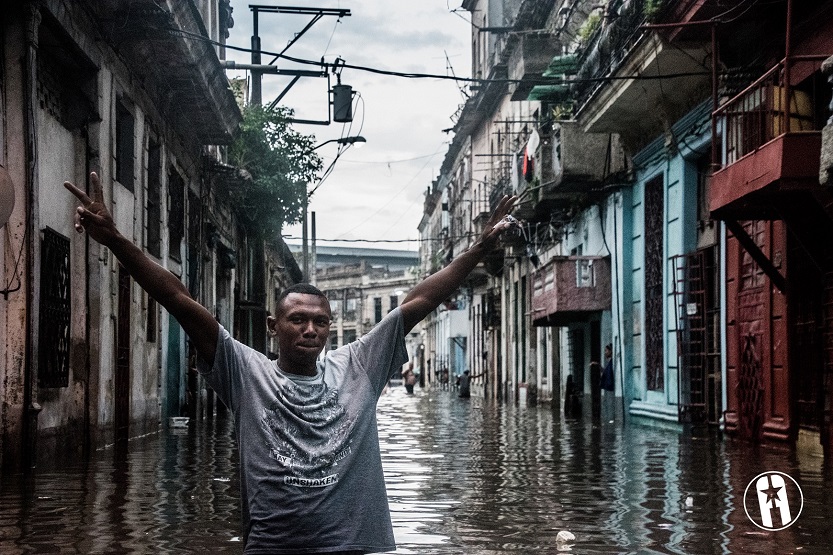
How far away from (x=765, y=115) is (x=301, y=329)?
1206 centimetres

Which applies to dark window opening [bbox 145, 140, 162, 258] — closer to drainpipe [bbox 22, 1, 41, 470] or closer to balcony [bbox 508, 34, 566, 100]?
drainpipe [bbox 22, 1, 41, 470]

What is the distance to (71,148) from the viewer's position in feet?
51.2

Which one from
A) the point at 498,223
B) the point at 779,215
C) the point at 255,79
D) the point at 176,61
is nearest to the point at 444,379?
the point at 255,79

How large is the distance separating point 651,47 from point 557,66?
24.6ft

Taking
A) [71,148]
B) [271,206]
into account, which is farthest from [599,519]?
[271,206]

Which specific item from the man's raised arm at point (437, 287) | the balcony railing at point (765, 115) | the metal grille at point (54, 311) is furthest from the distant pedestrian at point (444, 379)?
the man's raised arm at point (437, 287)

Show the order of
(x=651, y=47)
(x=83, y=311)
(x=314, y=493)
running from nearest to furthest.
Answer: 1. (x=314, y=493)
2. (x=83, y=311)
3. (x=651, y=47)

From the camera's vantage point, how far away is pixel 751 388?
18.0 meters

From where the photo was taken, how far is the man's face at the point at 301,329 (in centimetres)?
407

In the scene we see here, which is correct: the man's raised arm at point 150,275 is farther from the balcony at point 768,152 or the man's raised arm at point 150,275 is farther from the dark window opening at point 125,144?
the dark window opening at point 125,144

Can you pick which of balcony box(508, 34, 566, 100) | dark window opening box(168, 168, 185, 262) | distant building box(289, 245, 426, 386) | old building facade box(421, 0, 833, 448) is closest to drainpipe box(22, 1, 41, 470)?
old building facade box(421, 0, 833, 448)

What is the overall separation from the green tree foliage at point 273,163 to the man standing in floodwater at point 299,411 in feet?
86.1

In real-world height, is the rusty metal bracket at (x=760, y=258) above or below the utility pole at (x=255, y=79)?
below

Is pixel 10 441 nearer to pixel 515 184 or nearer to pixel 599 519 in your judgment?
pixel 599 519
